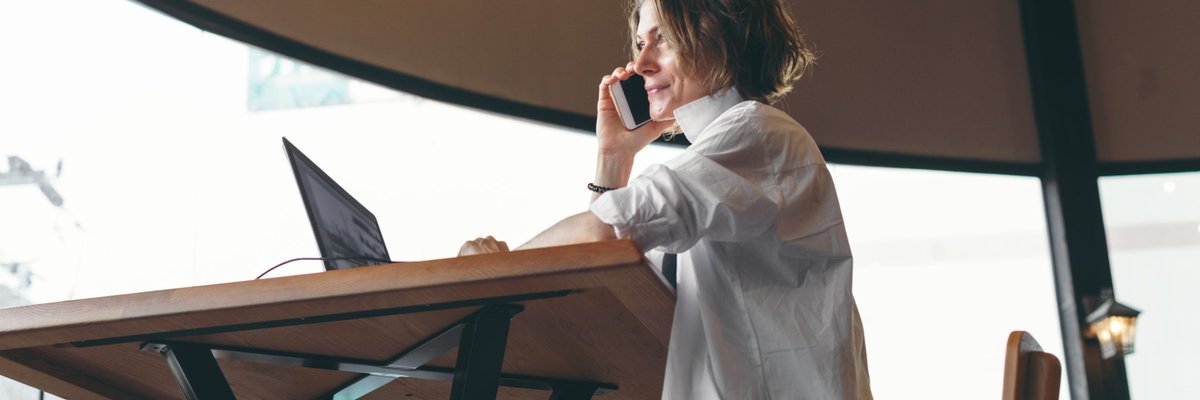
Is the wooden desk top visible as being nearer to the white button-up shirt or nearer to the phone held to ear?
the white button-up shirt

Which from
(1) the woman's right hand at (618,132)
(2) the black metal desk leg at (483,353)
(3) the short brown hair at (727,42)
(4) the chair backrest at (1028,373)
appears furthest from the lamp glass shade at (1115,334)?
(2) the black metal desk leg at (483,353)

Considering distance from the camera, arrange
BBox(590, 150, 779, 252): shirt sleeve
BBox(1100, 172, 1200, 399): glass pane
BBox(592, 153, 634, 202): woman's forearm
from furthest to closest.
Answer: BBox(1100, 172, 1200, 399): glass pane < BBox(592, 153, 634, 202): woman's forearm < BBox(590, 150, 779, 252): shirt sleeve

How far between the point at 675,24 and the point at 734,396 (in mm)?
517

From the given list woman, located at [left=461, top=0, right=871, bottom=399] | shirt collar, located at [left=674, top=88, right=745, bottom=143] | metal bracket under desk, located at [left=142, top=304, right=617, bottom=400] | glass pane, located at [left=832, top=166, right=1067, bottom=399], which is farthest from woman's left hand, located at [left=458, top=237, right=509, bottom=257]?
glass pane, located at [left=832, top=166, right=1067, bottom=399]

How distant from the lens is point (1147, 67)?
4.41 meters

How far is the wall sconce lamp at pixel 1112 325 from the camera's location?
13.3ft

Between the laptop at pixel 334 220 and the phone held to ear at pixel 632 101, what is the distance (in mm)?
441

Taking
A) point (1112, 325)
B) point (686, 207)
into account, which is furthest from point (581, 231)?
point (1112, 325)

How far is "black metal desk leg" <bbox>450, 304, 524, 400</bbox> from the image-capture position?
2.86ft

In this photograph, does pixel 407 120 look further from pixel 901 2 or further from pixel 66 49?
pixel 901 2

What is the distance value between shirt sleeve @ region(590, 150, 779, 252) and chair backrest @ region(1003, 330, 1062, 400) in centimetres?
24

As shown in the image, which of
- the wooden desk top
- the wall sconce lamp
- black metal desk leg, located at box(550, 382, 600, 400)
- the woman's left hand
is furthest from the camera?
the wall sconce lamp

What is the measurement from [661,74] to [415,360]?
525 millimetres

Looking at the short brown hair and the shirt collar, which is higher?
the short brown hair
